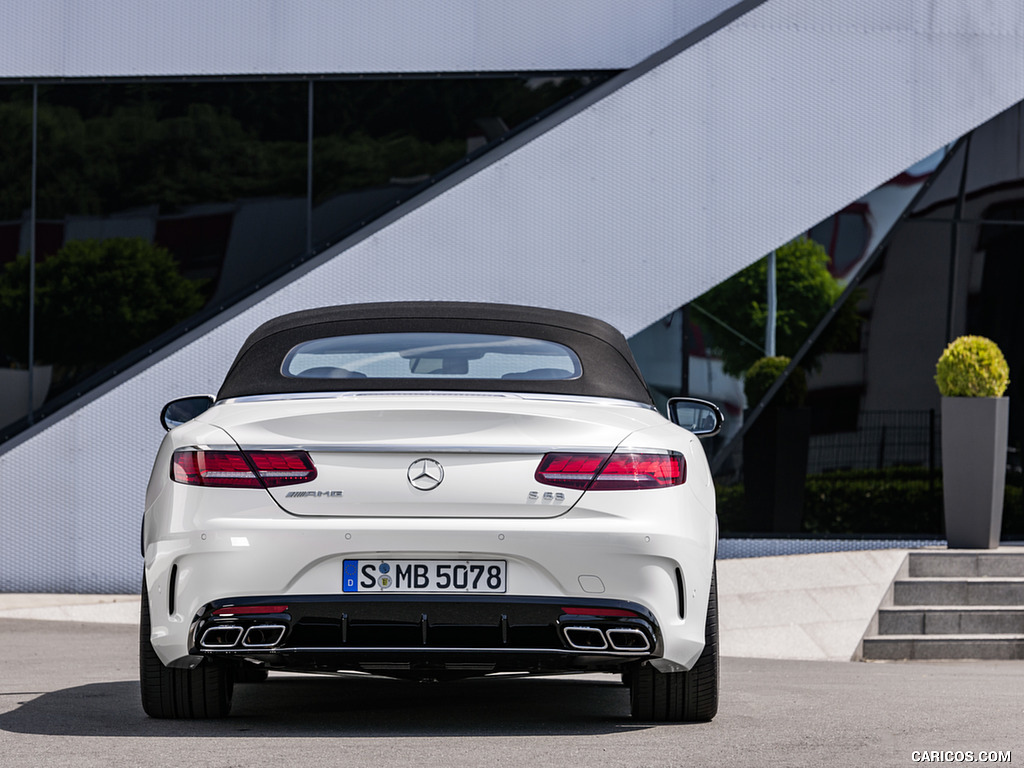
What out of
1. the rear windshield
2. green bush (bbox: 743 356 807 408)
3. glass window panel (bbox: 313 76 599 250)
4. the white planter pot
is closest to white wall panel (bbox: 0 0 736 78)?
glass window panel (bbox: 313 76 599 250)

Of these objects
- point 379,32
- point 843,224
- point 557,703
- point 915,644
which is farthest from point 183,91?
point 557,703

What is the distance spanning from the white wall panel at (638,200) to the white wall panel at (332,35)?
166 centimetres

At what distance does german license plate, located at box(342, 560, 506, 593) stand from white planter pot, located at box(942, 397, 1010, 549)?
7058 millimetres

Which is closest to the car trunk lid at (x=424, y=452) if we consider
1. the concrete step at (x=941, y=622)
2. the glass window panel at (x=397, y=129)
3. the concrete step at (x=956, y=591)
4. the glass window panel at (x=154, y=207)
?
the concrete step at (x=941, y=622)

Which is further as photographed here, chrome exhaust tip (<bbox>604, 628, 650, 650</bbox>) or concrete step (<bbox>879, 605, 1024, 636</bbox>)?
concrete step (<bbox>879, 605, 1024, 636</bbox>)

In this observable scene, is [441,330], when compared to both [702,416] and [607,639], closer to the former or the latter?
[702,416]

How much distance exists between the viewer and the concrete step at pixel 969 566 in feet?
32.4

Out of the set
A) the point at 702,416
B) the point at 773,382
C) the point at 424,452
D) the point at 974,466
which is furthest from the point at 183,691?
the point at 773,382

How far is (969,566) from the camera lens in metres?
9.90

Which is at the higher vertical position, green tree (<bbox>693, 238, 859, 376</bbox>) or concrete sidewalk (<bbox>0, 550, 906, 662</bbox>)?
green tree (<bbox>693, 238, 859, 376</bbox>)

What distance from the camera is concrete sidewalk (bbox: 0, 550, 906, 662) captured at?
865 cm

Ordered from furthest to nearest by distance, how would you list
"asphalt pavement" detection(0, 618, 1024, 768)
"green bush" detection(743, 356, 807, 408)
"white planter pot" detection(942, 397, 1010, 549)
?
1. "green bush" detection(743, 356, 807, 408)
2. "white planter pot" detection(942, 397, 1010, 549)
3. "asphalt pavement" detection(0, 618, 1024, 768)

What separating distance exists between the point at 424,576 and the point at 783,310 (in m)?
8.34

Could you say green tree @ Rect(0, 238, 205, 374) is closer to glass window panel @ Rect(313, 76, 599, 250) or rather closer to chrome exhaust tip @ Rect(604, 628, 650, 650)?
glass window panel @ Rect(313, 76, 599, 250)
